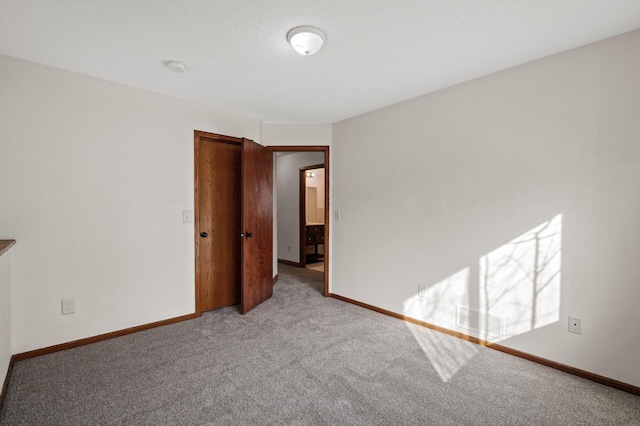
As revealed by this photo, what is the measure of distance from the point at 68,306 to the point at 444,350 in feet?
10.7

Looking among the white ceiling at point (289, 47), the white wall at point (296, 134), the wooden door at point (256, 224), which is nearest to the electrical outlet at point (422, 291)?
the wooden door at point (256, 224)

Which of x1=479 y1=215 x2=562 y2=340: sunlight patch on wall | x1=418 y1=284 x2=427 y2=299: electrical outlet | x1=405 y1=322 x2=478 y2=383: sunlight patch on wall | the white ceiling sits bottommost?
x1=405 y1=322 x2=478 y2=383: sunlight patch on wall

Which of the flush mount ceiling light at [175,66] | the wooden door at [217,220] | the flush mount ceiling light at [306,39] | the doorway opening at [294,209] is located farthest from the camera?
the doorway opening at [294,209]

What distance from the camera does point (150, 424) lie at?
1.63 metres

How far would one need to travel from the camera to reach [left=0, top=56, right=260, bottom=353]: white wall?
2.32 meters

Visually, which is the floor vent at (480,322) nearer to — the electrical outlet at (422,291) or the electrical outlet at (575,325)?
the electrical outlet at (422,291)

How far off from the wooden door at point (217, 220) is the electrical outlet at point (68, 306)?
1.06 meters

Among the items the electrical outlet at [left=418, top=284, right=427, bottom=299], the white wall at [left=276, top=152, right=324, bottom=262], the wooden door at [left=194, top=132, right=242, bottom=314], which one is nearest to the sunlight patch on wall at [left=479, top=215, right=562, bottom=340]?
the electrical outlet at [left=418, top=284, right=427, bottom=299]

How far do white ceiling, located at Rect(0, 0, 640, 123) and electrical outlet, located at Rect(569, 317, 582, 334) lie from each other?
1.98 meters

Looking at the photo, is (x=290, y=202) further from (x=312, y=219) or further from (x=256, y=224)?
(x=256, y=224)

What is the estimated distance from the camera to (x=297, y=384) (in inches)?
79.3

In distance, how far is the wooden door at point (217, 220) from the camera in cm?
331

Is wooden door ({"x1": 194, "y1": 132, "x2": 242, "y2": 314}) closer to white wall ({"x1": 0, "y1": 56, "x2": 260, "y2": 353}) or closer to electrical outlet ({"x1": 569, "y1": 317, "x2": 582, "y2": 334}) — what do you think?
white wall ({"x1": 0, "y1": 56, "x2": 260, "y2": 353})

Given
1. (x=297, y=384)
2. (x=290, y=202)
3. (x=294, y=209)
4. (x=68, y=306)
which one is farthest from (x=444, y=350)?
(x=290, y=202)
